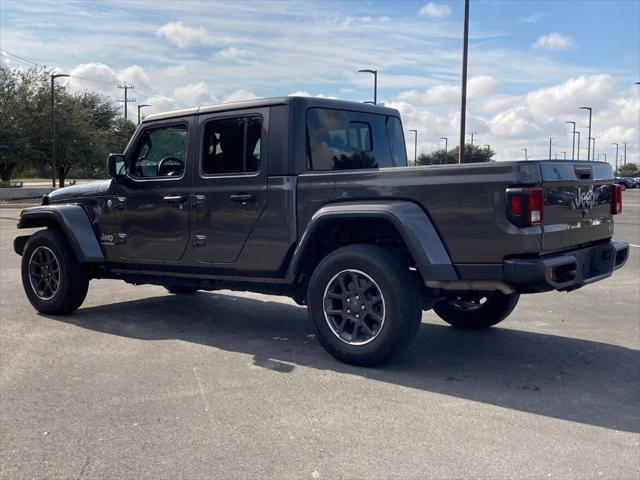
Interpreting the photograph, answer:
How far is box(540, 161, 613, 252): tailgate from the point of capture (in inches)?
173

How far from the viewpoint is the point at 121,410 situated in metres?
4.07

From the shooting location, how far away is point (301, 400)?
4262 mm

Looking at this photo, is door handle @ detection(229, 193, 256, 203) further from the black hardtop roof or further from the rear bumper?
the rear bumper

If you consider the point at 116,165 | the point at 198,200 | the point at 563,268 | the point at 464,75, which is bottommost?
the point at 563,268

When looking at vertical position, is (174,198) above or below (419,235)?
above

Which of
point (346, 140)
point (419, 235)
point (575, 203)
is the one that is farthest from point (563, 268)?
point (346, 140)

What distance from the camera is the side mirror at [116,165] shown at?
630cm

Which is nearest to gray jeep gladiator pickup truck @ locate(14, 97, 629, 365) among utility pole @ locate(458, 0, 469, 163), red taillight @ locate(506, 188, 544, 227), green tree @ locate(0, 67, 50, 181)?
red taillight @ locate(506, 188, 544, 227)

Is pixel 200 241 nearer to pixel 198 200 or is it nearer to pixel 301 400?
pixel 198 200

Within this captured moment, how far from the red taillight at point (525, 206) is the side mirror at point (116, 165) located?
3.75 metres

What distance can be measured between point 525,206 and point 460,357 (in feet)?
5.35

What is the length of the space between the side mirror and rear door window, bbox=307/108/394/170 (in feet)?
6.57

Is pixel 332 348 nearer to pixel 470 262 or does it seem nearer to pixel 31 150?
pixel 470 262

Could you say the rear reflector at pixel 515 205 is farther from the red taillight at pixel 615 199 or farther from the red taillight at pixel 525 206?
the red taillight at pixel 615 199
